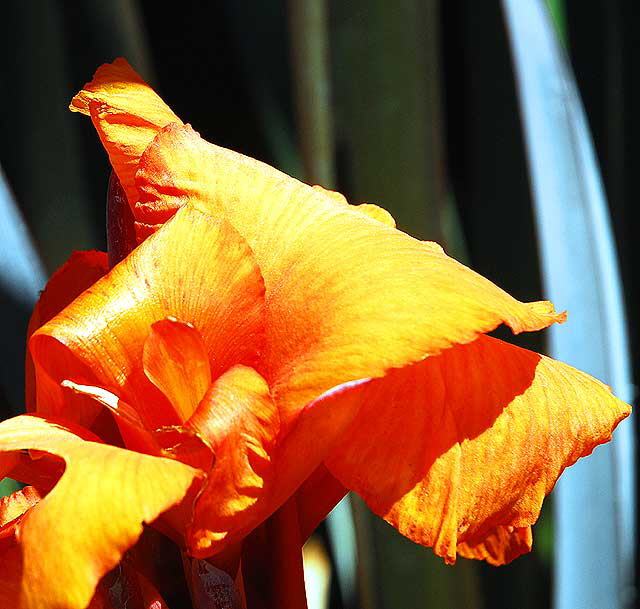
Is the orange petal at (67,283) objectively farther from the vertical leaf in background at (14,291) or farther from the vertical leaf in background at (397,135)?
the vertical leaf in background at (397,135)

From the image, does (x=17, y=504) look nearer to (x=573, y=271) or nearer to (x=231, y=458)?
(x=231, y=458)

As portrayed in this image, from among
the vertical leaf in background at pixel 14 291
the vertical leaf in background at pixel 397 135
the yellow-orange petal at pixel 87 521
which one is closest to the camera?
the yellow-orange petal at pixel 87 521

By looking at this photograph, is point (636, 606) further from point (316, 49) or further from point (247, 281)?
point (247, 281)

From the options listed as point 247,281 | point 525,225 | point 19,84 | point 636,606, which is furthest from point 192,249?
point 636,606

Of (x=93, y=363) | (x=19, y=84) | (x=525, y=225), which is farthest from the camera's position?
(x=525, y=225)

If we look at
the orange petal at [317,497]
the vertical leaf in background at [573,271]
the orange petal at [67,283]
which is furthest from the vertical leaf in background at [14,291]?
the vertical leaf in background at [573,271]

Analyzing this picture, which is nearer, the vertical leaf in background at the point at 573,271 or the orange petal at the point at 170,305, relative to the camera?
the orange petal at the point at 170,305
